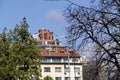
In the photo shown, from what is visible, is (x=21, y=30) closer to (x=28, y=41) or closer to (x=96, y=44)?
(x=28, y=41)

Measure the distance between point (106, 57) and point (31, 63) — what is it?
10.8 m

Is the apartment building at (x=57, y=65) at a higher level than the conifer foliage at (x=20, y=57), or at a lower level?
higher

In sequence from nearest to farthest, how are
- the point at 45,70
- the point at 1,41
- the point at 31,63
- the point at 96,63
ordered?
1. the point at 96,63
2. the point at 31,63
3. the point at 1,41
4. the point at 45,70

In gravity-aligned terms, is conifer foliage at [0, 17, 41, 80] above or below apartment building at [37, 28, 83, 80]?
below

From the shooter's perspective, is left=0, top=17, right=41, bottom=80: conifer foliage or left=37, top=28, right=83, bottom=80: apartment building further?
left=37, top=28, right=83, bottom=80: apartment building

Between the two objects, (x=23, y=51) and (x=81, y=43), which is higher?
(x=23, y=51)

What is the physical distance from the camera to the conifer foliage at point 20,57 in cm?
2695

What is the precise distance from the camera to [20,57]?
2702cm

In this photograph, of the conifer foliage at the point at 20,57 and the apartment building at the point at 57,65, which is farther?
the apartment building at the point at 57,65

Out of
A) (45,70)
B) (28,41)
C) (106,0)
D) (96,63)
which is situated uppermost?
(45,70)

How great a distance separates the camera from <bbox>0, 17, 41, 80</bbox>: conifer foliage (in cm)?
2695

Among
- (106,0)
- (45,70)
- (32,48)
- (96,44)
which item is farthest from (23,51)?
(45,70)

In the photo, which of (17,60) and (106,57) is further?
(17,60)

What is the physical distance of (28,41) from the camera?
2812cm
